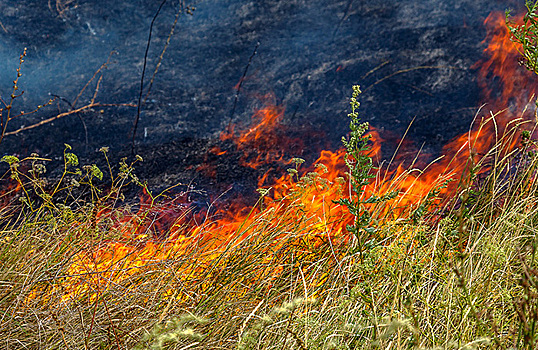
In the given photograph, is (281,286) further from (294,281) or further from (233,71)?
(233,71)

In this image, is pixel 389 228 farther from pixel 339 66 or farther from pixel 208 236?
pixel 339 66

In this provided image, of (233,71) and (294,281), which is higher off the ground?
(233,71)

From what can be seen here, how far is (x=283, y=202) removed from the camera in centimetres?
282

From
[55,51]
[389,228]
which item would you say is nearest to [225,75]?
[55,51]

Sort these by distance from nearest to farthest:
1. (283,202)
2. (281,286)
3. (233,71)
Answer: (281,286) → (283,202) → (233,71)

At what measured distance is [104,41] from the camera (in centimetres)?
498

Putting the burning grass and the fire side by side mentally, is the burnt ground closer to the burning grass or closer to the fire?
the fire

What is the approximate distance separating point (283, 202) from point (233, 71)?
1.95 meters

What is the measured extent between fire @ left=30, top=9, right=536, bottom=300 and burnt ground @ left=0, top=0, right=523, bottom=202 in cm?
12

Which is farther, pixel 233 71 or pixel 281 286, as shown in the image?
pixel 233 71

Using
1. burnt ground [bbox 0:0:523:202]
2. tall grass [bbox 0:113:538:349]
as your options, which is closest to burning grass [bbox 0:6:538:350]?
tall grass [bbox 0:113:538:349]

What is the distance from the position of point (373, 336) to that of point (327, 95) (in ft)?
8.34

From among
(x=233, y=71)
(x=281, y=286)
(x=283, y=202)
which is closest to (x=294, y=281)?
(x=281, y=286)

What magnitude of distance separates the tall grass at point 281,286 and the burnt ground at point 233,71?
1.02 metres
